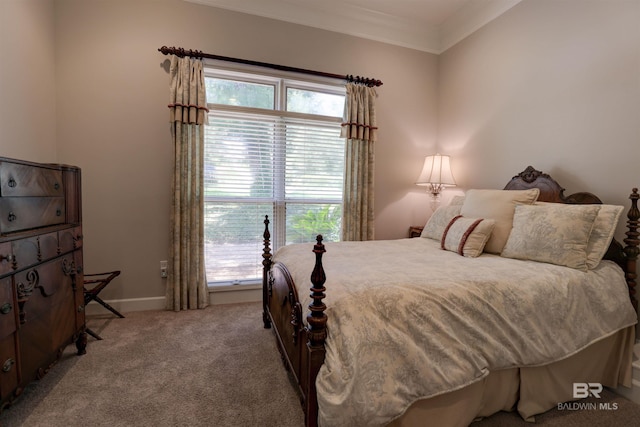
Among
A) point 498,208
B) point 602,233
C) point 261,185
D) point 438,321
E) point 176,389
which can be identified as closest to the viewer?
point 438,321

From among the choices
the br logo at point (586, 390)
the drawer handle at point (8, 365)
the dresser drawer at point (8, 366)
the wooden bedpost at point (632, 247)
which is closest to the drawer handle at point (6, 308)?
the dresser drawer at point (8, 366)

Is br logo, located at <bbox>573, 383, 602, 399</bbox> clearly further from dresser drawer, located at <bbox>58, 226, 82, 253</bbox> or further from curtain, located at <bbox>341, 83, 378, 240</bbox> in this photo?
dresser drawer, located at <bbox>58, 226, 82, 253</bbox>

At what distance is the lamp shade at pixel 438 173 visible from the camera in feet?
11.0

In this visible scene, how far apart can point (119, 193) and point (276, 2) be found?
2.50m

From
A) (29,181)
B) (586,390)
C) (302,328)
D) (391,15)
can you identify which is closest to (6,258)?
(29,181)

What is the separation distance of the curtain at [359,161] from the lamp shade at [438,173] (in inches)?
26.4

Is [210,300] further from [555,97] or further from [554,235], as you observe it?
[555,97]

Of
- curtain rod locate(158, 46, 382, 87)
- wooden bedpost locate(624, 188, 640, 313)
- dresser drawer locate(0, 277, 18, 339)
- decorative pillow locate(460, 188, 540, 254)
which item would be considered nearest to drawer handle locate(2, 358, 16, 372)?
dresser drawer locate(0, 277, 18, 339)

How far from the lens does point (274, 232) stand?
332cm

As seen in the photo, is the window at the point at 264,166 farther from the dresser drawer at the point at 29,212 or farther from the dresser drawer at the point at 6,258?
the dresser drawer at the point at 6,258

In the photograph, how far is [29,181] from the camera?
1.56m

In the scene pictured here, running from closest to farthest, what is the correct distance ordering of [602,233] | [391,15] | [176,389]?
[176,389], [602,233], [391,15]

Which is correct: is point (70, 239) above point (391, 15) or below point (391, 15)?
below

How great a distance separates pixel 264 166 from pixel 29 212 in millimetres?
1989
